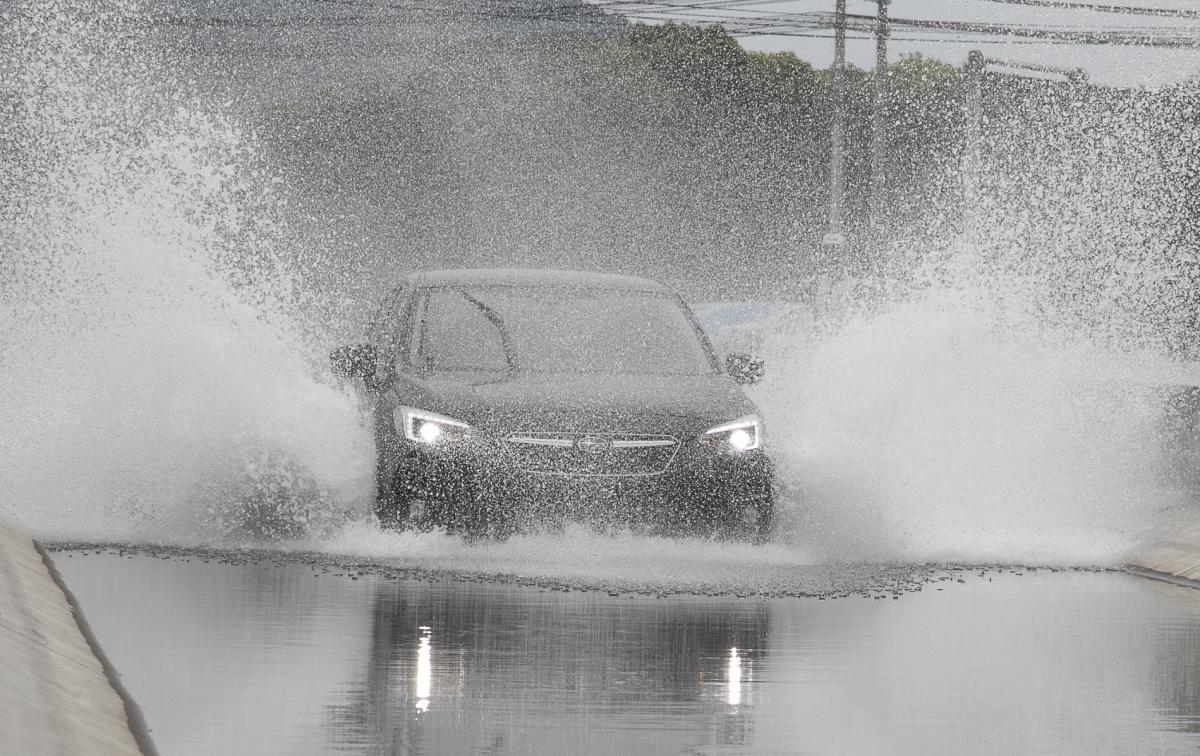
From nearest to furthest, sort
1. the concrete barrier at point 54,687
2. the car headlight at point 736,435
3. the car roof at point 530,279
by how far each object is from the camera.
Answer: the concrete barrier at point 54,687
the car headlight at point 736,435
the car roof at point 530,279

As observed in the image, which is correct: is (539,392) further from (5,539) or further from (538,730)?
(538,730)

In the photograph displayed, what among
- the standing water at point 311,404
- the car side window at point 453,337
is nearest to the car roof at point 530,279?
the car side window at point 453,337

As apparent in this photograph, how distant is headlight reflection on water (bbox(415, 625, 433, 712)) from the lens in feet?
27.7

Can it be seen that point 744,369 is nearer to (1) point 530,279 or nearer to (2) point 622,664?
(1) point 530,279

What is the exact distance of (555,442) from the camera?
13.4 m

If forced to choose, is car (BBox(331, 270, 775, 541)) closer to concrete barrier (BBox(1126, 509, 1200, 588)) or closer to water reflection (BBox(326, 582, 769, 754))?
water reflection (BBox(326, 582, 769, 754))

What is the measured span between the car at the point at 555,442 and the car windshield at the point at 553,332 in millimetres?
20

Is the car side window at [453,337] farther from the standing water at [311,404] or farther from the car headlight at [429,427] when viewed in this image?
the car headlight at [429,427]

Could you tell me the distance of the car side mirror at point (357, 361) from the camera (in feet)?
47.8

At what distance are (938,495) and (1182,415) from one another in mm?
1670

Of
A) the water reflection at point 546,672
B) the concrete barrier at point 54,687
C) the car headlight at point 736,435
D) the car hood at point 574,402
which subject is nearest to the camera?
the concrete barrier at point 54,687

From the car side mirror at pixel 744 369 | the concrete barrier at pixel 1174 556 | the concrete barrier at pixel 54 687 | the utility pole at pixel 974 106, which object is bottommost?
the concrete barrier at pixel 54 687

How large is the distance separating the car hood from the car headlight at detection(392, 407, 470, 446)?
4 centimetres

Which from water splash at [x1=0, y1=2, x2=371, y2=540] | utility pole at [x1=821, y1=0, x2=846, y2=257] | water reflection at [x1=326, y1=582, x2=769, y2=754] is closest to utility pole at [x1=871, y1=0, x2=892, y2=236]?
utility pole at [x1=821, y1=0, x2=846, y2=257]
